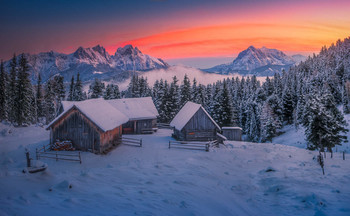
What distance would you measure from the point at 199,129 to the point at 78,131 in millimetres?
16470

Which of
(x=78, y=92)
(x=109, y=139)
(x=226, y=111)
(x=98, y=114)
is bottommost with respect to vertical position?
(x=109, y=139)

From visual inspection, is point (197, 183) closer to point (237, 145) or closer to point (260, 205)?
point (260, 205)

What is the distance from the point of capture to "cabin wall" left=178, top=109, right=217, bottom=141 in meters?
31.3

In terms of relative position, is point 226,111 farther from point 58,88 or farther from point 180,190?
point 58,88

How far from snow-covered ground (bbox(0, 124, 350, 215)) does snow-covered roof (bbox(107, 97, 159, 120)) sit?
2022 cm

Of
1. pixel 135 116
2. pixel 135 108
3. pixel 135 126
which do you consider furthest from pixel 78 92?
pixel 135 126

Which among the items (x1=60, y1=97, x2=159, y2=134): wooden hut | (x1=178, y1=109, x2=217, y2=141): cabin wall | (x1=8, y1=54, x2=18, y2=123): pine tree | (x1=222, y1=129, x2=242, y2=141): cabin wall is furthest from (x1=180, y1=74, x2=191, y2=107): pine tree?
(x1=8, y1=54, x2=18, y2=123): pine tree

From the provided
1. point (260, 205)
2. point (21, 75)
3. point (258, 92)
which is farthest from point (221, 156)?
point (21, 75)

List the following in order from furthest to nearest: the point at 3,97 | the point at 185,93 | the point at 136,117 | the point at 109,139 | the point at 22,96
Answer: the point at 185,93
the point at 3,97
the point at 22,96
the point at 136,117
the point at 109,139

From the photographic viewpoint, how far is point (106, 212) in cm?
852

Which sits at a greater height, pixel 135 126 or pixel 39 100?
pixel 39 100

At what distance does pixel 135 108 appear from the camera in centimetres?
4212

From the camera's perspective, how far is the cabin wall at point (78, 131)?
79.6ft

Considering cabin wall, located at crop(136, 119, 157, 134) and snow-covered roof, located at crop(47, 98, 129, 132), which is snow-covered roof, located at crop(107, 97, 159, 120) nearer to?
cabin wall, located at crop(136, 119, 157, 134)
